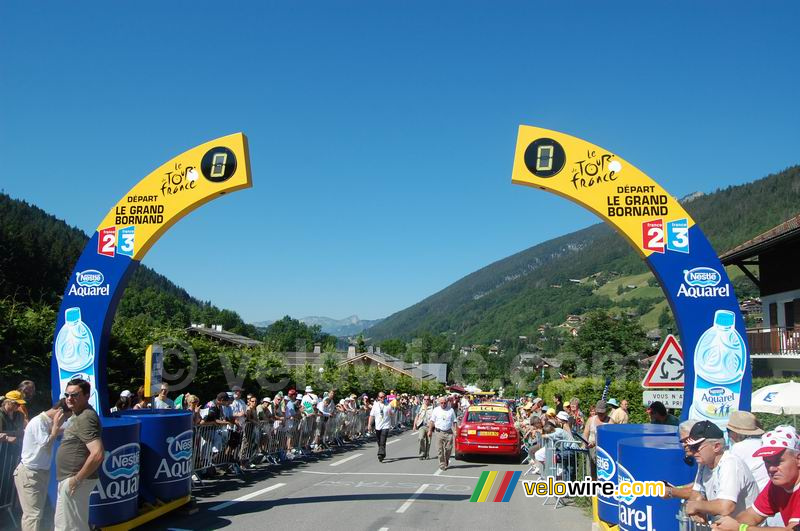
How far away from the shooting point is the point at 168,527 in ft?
29.2

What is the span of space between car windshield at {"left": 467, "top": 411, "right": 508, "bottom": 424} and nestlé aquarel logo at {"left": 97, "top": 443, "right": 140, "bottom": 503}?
11.5 m

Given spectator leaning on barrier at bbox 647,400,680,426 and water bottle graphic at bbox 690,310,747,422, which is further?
spectator leaning on barrier at bbox 647,400,680,426

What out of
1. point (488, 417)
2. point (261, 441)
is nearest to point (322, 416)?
point (261, 441)

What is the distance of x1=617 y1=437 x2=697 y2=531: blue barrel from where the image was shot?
712cm

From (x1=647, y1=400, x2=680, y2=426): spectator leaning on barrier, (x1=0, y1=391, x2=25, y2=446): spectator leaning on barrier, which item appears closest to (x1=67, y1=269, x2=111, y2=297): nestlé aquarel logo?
(x1=0, y1=391, x2=25, y2=446): spectator leaning on barrier

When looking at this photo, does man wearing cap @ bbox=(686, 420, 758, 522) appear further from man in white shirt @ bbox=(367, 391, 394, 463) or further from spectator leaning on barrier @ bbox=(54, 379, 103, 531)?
man in white shirt @ bbox=(367, 391, 394, 463)

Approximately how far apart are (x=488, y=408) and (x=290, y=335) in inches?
5657

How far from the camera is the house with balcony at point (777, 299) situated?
86.3 feet

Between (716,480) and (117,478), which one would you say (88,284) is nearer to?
(117,478)

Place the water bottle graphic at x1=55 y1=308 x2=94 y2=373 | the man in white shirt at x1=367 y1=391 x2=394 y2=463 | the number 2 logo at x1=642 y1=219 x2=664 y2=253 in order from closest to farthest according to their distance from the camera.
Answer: the number 2 logo at x1=642 y1=219 x2=664 y2=253 < the water bottle graphic at x1=55 y1=308 x2=94 y2=373 < the man in white shirt at x1=367 y1=391 x2=394 y2=463

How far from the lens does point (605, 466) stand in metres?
8.36

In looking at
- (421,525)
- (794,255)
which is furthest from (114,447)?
(794,255)

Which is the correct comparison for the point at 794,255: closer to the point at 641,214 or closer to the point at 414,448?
the point at 414,448

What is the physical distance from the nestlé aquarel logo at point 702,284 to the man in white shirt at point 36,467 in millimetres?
7911
